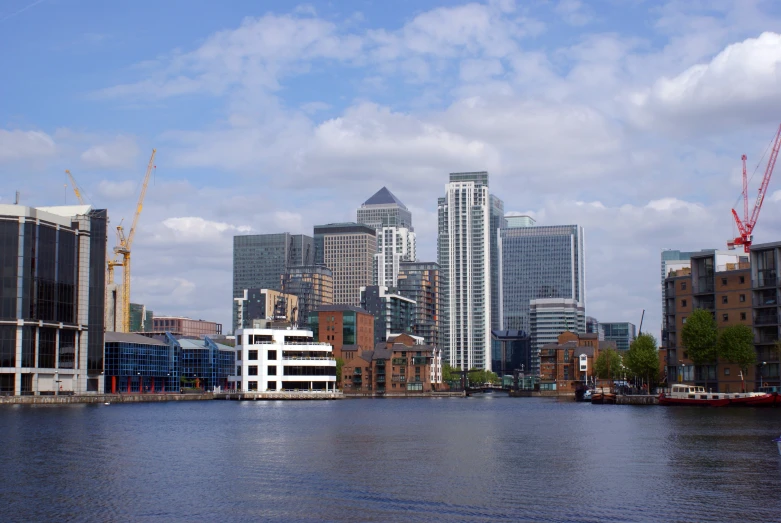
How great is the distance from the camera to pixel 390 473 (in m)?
51.9

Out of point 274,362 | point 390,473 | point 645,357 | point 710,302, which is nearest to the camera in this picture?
point 390,473

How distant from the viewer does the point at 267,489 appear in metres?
46.8

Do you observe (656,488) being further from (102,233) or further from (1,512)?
(102,233)

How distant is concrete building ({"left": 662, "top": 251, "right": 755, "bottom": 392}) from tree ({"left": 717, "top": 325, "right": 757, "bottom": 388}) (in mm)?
4312

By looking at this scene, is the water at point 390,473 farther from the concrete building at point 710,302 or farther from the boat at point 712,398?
the concrete building at point 710,302

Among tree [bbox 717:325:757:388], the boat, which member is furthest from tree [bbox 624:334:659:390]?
tree [bbox 717:325:757:388]

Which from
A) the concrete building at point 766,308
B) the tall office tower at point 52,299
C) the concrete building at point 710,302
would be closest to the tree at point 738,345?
the concrete building at point 766,308

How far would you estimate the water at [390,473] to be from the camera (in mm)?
40656

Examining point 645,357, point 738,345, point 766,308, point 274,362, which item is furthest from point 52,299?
point 766,308

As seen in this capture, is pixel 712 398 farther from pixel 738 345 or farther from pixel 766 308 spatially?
pixel 766 308

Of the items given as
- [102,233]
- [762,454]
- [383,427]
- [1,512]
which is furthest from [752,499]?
[102,233]

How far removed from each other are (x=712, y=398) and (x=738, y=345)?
335 inches

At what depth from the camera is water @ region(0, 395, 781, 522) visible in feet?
133

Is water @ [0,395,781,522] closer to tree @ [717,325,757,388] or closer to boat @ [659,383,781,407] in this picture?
boat @ [659,383,781,407]
